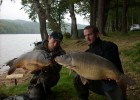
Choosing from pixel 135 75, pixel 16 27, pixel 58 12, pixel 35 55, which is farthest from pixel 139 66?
pixel 16 27

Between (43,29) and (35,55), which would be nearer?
(35,55)

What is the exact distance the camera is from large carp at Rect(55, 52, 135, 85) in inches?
191

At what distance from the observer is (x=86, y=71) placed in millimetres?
4832

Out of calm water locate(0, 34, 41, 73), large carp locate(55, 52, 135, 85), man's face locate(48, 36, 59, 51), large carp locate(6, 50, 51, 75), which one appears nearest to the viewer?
large carp locate(55, 52, 135, 85)

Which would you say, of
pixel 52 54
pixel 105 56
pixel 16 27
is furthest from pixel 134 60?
pixel 16 27

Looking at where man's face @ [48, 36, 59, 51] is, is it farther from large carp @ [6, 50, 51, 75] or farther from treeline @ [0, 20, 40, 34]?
treeline @ [0, 20, 40, 34]

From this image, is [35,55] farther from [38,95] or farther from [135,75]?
[135,75]

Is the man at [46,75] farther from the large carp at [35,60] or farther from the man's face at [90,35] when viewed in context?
the man's face at [90,35]

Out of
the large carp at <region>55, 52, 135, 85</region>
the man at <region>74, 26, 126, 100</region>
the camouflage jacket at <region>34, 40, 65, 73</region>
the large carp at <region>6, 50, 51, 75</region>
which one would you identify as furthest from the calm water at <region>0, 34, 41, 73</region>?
the large carp at <region>55, 52, 135, 85</region>

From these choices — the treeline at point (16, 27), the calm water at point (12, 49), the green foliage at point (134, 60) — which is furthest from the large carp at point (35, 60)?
the treeline at point (16, 27)

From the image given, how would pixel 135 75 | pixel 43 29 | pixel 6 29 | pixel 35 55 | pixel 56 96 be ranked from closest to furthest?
1. pixel 35 55
2. pixel 56 96
3. pixel 135 75
4. pixel 43 29
5. pixel 6 29

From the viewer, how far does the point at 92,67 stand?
484cm

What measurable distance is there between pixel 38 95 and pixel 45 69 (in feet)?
1.82

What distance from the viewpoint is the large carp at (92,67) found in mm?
4840
